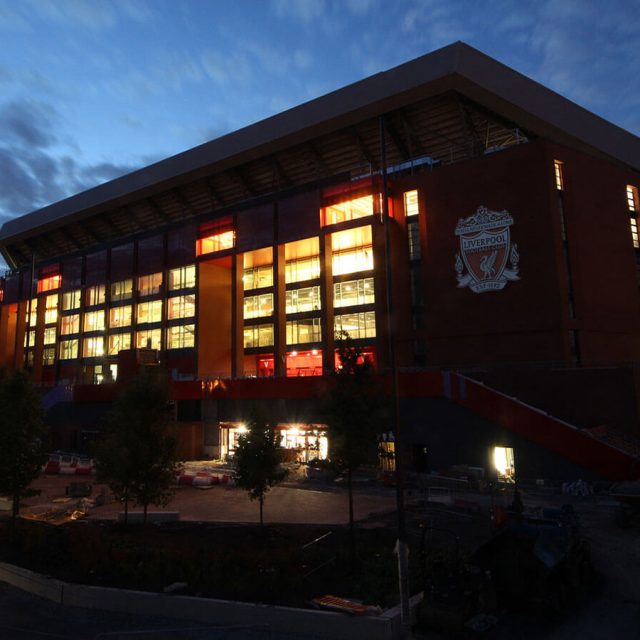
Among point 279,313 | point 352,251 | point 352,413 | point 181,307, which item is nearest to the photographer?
point 352,413

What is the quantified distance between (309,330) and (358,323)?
652 cm

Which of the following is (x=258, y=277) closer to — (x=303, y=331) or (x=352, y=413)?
(x=303, y=331)

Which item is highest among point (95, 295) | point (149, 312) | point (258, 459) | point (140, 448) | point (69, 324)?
point (95, 295)

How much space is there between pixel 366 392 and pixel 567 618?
9.08 m

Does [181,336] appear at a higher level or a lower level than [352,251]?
lower

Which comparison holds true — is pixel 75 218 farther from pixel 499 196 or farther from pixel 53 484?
pixel 499 196

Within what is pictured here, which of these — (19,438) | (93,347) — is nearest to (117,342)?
(93,347)

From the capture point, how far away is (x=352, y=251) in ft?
172

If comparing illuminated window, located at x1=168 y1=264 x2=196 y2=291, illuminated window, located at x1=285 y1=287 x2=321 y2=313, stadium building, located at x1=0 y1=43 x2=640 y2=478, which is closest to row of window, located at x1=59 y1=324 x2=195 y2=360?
stadium building, located at x1=0 y1=43 x2=640 y2=478

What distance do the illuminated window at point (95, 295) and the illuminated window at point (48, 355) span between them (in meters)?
11.2

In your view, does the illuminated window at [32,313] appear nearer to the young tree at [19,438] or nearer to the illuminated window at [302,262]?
the illuminated window at [302,262]

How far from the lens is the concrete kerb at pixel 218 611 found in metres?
12.3

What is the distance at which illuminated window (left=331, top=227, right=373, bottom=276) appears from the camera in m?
51.3

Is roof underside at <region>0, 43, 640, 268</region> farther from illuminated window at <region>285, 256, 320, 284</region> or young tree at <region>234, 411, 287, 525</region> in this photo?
young tree at <region>234, 411, 287, 525</region>
